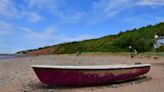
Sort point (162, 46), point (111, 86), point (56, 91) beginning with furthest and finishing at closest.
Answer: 1. point (162, 46)
2. point (111, 86)
3. point (56, 91)

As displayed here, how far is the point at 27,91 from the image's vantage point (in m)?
14.6

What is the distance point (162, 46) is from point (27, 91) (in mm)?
42194

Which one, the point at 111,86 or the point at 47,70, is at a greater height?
the point at 47,70

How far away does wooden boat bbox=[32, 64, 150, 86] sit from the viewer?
1450 cm

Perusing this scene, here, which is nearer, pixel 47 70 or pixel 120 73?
pixel 47 70

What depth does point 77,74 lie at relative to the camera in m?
14.7

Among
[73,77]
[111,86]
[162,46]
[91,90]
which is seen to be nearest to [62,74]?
[73,77]

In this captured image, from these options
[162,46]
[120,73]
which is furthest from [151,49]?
[120,73]

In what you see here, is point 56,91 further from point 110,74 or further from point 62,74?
point 110,74

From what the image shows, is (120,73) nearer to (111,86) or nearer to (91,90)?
(111,86)

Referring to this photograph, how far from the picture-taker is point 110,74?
618 inches

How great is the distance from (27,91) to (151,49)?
43721 millimetres

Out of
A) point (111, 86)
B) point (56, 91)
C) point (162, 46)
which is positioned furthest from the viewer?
point (162, 46)

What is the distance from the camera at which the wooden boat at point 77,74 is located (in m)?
14.5
